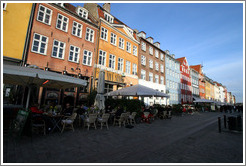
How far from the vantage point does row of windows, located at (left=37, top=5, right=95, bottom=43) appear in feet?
44.8

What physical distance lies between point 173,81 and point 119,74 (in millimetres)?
19554

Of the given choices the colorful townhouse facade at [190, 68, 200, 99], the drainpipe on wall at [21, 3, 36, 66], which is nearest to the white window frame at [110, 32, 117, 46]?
the drainpipe on wall at [21, 3, 36, 66]

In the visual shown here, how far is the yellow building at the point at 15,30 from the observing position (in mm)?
11508

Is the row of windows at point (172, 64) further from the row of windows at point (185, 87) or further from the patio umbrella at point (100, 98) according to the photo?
the patio umbrella at point (100, 98)

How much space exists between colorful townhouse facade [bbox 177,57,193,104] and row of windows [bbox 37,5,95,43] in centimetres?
3012

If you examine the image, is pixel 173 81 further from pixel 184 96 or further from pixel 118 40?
pixel 118 40

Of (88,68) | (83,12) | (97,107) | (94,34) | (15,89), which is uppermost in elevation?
(83,12)

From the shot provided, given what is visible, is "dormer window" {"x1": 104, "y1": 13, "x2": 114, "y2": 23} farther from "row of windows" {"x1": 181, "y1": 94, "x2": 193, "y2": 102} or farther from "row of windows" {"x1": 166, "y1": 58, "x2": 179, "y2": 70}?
"row of windows" {"x1": 181, "y1": 94, "x2": 193, "y2": 102}

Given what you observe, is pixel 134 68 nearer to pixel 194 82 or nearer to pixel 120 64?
pixel 120 64

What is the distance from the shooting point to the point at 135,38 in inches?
961

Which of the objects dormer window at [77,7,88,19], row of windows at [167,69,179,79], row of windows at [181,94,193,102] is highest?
dormer window at [77,7,88,19]

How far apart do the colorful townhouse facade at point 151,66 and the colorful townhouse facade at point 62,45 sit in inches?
415

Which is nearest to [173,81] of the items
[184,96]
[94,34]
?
[184,96]

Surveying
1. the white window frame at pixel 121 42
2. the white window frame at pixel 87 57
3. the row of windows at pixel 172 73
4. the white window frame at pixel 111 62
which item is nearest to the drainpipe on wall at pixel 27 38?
the white window frame at pixel 87 57
